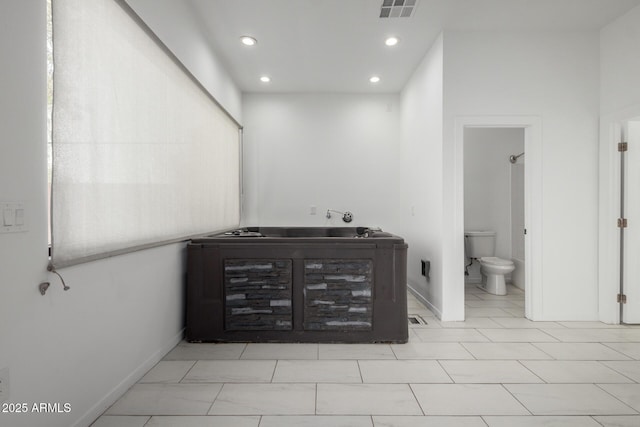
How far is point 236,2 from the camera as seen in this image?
275 cm

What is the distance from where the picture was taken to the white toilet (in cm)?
420

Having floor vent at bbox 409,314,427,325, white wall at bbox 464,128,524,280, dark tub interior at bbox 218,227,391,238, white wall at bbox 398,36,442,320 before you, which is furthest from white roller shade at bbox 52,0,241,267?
white wall at bbox 464,128,524,280

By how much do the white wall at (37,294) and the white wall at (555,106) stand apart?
2.80 meters

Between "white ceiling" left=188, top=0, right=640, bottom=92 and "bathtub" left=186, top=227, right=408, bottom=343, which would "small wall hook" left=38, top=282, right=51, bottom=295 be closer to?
"bathtub" left=186, top=227, right=408, bottom=343

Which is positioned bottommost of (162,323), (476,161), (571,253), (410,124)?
(162,323)

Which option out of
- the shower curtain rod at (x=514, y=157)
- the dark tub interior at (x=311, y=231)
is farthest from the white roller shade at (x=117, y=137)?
the shower curtain rod at (x=514, y=157)

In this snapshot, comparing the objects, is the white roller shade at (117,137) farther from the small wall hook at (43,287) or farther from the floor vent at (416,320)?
the floor vent at (416,320)

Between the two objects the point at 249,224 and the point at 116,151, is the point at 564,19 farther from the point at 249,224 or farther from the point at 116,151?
the point at 249,224

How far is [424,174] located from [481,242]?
1.65 metres

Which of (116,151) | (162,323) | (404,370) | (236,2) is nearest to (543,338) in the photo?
(404,370)

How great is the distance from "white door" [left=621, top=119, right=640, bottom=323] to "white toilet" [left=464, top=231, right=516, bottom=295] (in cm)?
118

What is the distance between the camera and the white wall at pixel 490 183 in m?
4.73

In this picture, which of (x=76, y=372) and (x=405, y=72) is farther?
(x=405, y=72)

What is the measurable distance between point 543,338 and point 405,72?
10.5 feet
